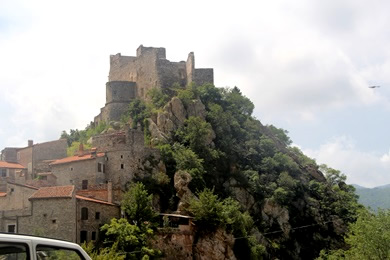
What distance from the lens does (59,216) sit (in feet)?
129

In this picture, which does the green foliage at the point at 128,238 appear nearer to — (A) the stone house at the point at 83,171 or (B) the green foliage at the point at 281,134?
(A) the stone house at the point at 83,171

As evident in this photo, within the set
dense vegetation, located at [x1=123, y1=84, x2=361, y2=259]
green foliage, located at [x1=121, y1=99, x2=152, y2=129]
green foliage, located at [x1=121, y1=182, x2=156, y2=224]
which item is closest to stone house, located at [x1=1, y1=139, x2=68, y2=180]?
green foliage, located at [x1=121, y1=99, x2=152, y2=129]

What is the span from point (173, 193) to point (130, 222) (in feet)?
26.5

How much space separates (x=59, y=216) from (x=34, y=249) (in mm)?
33481

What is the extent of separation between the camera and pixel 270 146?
66625 millimetres

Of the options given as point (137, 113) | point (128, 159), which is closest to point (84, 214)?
point (128, 159)

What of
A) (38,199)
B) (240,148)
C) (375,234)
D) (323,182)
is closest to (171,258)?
(38,199)

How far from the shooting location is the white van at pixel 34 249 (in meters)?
6.71

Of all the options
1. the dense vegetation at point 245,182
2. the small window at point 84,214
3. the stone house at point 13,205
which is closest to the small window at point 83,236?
the small window at point 84,214

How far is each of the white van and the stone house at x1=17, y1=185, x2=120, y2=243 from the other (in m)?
32.2

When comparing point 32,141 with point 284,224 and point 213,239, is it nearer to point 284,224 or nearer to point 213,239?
point 213,239

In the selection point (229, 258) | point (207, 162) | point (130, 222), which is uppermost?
point (207, 162)

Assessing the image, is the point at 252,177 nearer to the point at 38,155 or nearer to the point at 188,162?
the point at 188,162

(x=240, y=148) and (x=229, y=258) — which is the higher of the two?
(x=240, y=148)
